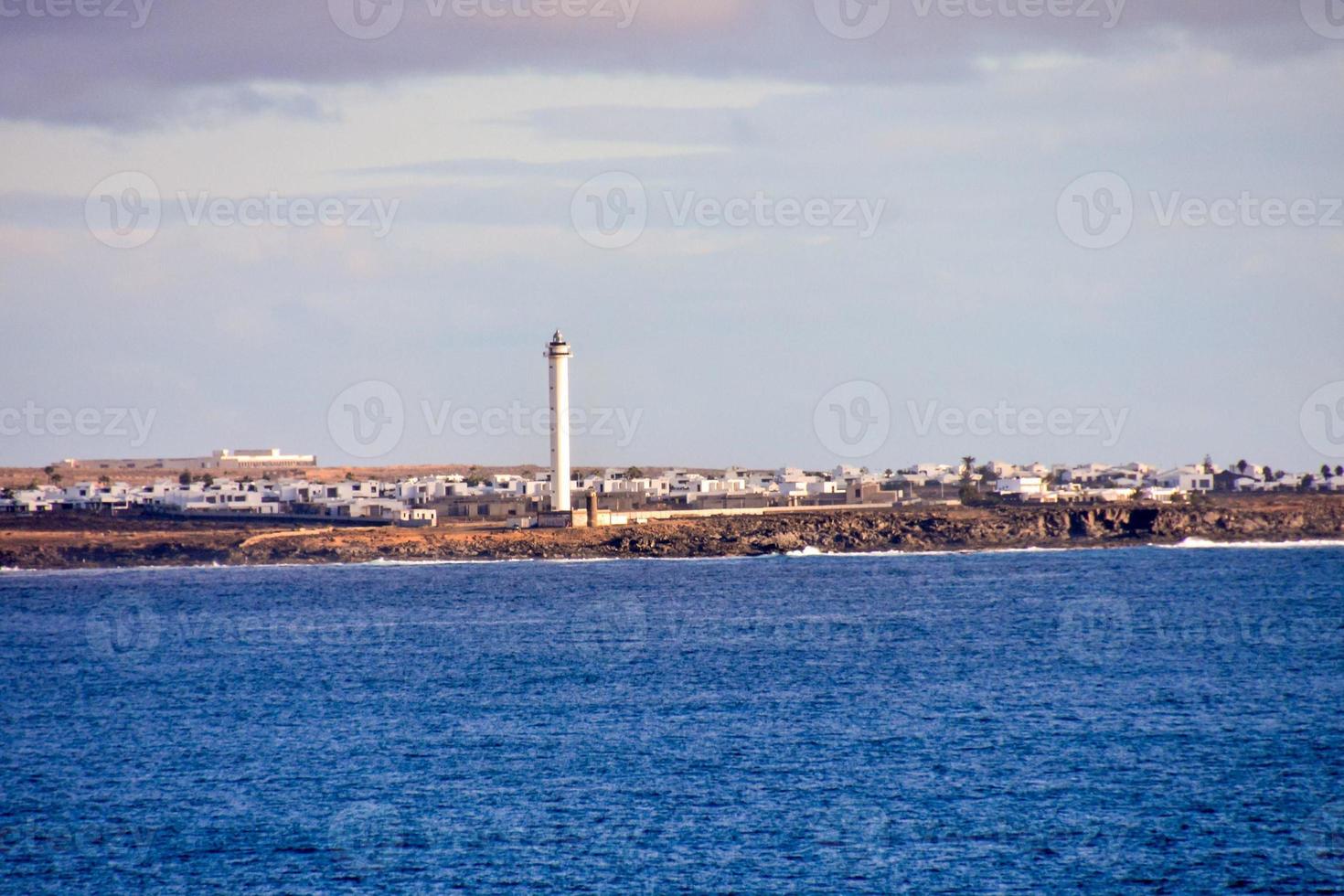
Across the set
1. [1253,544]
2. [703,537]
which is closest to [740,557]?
[703,537]

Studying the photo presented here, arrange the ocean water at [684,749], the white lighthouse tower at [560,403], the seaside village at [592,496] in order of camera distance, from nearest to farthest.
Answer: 1. the ocean water at [684,749]
2. the white lighthouse tower at [560,403]
3. the seaside village at [592,496]

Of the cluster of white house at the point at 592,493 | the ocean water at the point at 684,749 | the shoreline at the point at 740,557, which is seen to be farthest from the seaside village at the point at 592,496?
the ocean water at the point at 684,749

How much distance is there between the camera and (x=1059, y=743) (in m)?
39.1

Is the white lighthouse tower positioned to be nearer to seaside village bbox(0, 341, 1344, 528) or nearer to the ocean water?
seaside village bbox(0, 341, 1344, 528)

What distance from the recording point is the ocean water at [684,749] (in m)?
28.5

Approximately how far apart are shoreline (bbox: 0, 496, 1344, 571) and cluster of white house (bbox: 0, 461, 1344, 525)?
26.7 feet

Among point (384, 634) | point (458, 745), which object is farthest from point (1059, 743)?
point (384, 634)

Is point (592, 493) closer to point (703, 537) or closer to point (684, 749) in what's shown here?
point (703, 537)

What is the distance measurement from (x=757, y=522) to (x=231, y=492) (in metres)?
47.8

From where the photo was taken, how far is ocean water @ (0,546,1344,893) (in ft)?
93.6

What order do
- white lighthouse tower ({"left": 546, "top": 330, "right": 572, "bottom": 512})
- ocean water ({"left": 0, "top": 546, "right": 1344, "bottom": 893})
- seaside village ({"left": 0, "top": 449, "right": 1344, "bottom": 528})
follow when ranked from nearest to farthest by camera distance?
ocean water ({"left": 0, "top": 546, "right": 1344, "bottom": 893}) → white lighthouse tower ({"left": 546, "top": 330, "right": 572, "bottom": 512}) → seaside village ({"left": 0, "top": 449, "right": 1344, "bottom": 528})

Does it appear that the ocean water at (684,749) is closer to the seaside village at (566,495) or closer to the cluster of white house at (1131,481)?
the seaside village at (566,495)

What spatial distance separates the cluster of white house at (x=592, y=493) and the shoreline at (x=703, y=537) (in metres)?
8.14

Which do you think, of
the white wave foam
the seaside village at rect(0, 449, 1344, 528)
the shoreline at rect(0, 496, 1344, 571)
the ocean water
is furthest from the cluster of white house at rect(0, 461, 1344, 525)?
the ocean water
